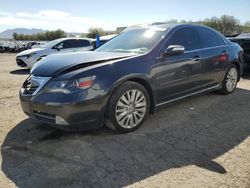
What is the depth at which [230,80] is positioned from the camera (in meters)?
6.38

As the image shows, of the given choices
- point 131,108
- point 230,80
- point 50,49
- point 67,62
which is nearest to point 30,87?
point 67,62

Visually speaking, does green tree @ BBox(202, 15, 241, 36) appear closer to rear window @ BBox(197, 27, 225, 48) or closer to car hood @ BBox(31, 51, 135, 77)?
rear window @ BBox(197, 27, 225, 48)

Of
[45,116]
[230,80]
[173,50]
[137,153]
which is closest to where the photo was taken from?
[137,153]

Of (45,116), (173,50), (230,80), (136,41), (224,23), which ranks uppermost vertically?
(224,23)

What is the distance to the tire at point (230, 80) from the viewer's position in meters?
6.23

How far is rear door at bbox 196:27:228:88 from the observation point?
5395mm

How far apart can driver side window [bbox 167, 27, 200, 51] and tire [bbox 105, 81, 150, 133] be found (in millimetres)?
1085

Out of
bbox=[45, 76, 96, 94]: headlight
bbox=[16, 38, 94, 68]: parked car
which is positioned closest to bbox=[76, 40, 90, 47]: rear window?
bbox=[16, 38, 94, 68]: parked car

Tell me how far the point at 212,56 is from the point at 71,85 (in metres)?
3.19

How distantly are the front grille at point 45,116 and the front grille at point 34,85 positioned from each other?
293 mm

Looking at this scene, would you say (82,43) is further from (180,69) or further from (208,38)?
(180,69)

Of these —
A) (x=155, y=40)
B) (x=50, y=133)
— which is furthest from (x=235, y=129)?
(x=50, y=133)

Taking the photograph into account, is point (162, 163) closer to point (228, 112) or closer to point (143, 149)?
point (143, 149)

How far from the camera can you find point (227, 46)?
20.2 feet
